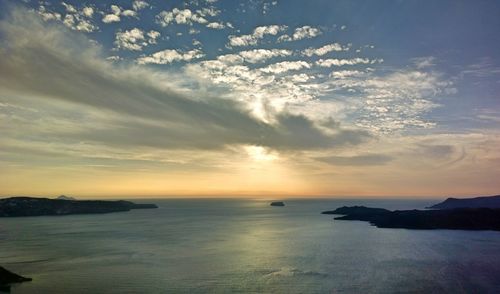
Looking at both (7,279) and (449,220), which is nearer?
(7,279)

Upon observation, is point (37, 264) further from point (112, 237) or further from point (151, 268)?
point (112, 237)

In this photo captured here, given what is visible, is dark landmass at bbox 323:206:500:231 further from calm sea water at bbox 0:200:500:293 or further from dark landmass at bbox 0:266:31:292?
dark landmass at bbox 0:266:31:292

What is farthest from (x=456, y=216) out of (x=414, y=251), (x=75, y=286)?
(x=75, y=286)

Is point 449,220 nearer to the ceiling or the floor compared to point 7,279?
nearer to the ceiling

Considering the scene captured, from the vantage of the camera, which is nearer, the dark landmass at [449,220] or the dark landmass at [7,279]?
the dark landmass at [7,279]

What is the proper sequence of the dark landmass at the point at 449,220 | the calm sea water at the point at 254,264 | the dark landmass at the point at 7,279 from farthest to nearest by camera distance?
the dark landmass at the point at 449,220 → the calm sea water at the point at 254,264 → the dark landmass at the point at 7,279

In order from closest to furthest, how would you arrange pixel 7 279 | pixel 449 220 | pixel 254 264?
1. pixel 7 279
2. pixel 254 264
3. pixel 449 220

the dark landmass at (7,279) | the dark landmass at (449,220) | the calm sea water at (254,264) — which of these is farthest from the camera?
the dark landmass at (449,220)

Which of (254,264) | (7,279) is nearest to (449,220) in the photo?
(254,264)

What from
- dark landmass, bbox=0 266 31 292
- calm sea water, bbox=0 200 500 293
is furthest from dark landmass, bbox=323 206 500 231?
dark landmass, bbox=0 266 31 292

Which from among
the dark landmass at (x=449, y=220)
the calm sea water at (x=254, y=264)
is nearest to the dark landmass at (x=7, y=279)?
the calm sea water at (x=254, y=264)

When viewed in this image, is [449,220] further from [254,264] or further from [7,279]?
[7,279]

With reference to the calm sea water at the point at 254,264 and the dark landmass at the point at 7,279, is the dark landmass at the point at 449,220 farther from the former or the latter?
the dark landmass at the point at 7,279
